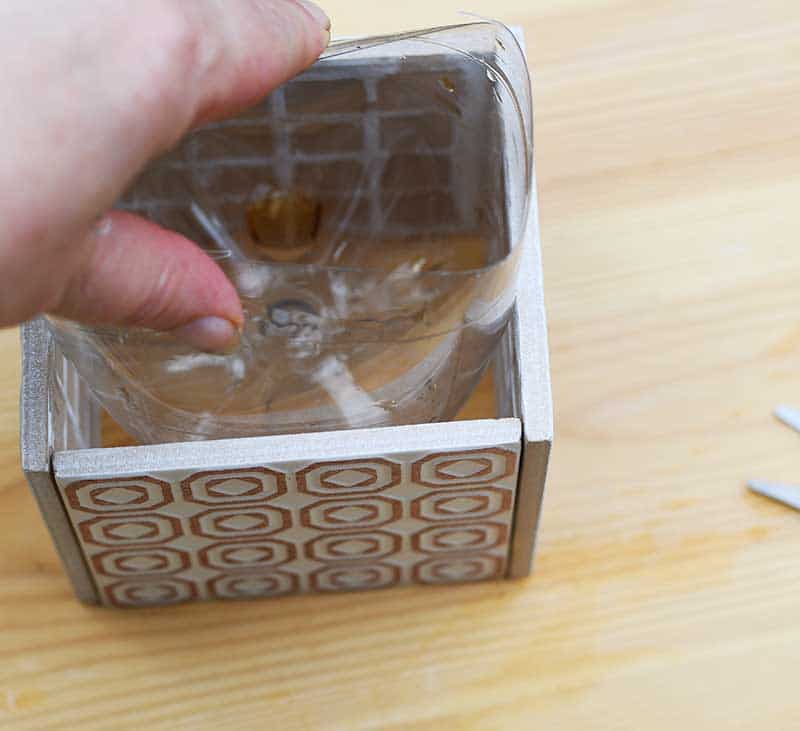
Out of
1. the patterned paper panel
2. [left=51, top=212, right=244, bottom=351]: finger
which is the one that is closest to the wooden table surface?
the patterned paper panel

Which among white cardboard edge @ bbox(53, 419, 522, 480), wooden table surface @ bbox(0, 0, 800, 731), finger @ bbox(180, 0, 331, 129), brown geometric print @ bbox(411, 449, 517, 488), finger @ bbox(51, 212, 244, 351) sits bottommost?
wooden table surface @ bbox(0, 0, 800, 731)

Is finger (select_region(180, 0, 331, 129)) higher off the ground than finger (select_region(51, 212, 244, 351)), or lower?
higher

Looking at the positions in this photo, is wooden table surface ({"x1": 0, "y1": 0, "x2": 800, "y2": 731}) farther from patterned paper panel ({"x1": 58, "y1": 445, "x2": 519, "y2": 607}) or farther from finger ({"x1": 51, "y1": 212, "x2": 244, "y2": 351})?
finger ({"x1": 51, "y1": 212, "x2": 244, "y2": 351})

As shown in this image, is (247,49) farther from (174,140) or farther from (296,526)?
(296,526)

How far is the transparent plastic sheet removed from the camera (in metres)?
0.34

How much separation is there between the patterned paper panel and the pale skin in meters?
0.07

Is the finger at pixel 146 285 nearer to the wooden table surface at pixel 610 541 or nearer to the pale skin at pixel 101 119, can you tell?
the pale skin at pixel 101 119

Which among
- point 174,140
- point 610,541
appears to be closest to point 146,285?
point 174,140

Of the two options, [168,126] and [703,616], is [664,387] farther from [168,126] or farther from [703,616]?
[168,126]

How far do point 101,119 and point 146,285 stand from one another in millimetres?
44

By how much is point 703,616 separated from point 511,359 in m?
0.10

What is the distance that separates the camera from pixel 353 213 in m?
0.39

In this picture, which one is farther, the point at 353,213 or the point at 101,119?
the point at 353,213

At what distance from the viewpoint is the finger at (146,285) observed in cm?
26
